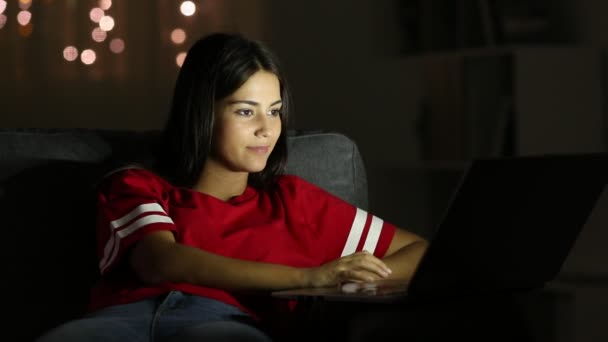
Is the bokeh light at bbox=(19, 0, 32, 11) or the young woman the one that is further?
the bokeh light at bbox=(19, 0, 32, 11)

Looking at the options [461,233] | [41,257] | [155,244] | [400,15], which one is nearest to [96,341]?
[155,244]

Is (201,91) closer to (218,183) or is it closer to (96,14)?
(218,183)

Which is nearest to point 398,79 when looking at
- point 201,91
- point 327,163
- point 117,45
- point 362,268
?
point 117,45

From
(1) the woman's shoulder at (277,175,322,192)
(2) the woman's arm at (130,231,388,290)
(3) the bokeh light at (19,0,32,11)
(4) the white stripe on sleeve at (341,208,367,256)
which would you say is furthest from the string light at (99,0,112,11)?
(2) the woman's arm at (130,231,388,290)

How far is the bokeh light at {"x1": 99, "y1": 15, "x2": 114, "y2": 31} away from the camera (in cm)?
338

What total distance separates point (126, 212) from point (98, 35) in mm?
1869

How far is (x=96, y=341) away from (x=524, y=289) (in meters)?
0.65

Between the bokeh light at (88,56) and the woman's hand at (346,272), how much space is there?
2.08 m

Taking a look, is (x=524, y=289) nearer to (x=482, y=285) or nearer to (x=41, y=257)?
(x=482, y=285)

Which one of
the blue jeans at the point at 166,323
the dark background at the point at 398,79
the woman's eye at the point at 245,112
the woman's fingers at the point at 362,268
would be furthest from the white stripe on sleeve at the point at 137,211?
the dark background at the point at 398,79

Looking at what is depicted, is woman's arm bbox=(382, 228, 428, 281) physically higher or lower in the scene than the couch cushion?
lower

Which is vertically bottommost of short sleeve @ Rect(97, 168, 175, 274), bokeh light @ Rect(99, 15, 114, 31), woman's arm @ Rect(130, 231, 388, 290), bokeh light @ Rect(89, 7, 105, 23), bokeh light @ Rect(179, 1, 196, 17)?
woman's arm @ Rect(130, 231, 388, 290)

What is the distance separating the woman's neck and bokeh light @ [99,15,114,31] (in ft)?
5.69

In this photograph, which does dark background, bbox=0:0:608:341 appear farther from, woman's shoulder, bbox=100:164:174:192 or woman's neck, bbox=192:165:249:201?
woman's shoulder, bbox=100:164:174:192
